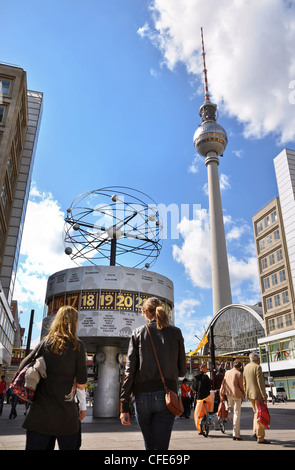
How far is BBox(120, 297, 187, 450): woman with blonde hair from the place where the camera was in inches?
133

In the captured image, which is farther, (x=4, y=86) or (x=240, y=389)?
(x=4, y=86)

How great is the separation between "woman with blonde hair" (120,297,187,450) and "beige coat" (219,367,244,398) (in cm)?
560

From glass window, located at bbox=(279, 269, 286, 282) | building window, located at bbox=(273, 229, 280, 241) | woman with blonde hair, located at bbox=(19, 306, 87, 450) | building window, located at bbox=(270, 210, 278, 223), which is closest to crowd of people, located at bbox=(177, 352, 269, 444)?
woman with blonde hair, located at bbox=(19, 306, 87, 450)

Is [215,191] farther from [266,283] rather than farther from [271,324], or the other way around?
[271,324]

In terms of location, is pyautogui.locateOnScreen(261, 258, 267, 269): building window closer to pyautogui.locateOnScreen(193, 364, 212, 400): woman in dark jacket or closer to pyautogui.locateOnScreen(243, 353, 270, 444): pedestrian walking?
pyautogui.locateOnScreen(193, 364, 212, 400): woman in dark jacket

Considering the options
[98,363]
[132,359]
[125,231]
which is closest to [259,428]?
[132,359]

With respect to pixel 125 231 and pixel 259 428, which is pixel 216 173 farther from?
pixel 259 428

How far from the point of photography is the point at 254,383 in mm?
8172

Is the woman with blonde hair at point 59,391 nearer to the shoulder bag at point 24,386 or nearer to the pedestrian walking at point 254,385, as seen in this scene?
the shoulder bag at point 24,386

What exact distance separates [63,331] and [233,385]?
6691 mm

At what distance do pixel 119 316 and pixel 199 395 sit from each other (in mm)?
6690

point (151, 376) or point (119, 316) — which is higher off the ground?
point (119, 316)

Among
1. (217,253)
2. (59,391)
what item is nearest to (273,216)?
(217,253)

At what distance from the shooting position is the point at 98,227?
19.6 m
